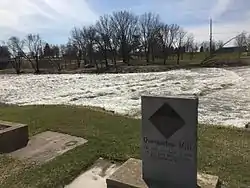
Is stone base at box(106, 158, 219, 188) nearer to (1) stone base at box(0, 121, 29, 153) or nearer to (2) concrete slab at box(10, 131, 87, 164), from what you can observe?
(2) concrete slab at box(10, 131, 87, 164)

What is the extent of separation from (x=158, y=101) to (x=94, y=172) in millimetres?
1989

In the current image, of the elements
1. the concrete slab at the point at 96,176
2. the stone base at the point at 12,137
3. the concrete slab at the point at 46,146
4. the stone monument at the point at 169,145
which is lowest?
the concrete slab at the point at 96,176

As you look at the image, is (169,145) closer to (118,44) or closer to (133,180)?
(133,180)

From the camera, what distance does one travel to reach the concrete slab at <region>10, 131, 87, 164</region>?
5.05 meters

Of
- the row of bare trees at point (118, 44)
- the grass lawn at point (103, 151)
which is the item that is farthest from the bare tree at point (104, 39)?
the grass lawn at point (103, 151)

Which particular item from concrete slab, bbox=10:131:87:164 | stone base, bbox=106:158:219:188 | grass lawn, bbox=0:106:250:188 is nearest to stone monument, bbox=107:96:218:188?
stone base, bbox=106:158:219:188

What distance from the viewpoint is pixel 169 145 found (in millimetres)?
→ 3094

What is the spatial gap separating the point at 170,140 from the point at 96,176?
1.72 m

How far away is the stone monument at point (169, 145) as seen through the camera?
297cm

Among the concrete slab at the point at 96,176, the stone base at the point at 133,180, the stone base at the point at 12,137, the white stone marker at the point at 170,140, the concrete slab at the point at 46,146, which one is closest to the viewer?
the white stone marker at the point at 170,140

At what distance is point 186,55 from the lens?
7488 centimetres

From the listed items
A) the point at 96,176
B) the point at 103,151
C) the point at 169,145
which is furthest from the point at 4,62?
the point at 169,145

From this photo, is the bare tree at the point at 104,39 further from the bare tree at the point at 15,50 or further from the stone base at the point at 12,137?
the stone base at the point at 12,137

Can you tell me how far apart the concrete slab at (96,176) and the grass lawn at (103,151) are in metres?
0.11
